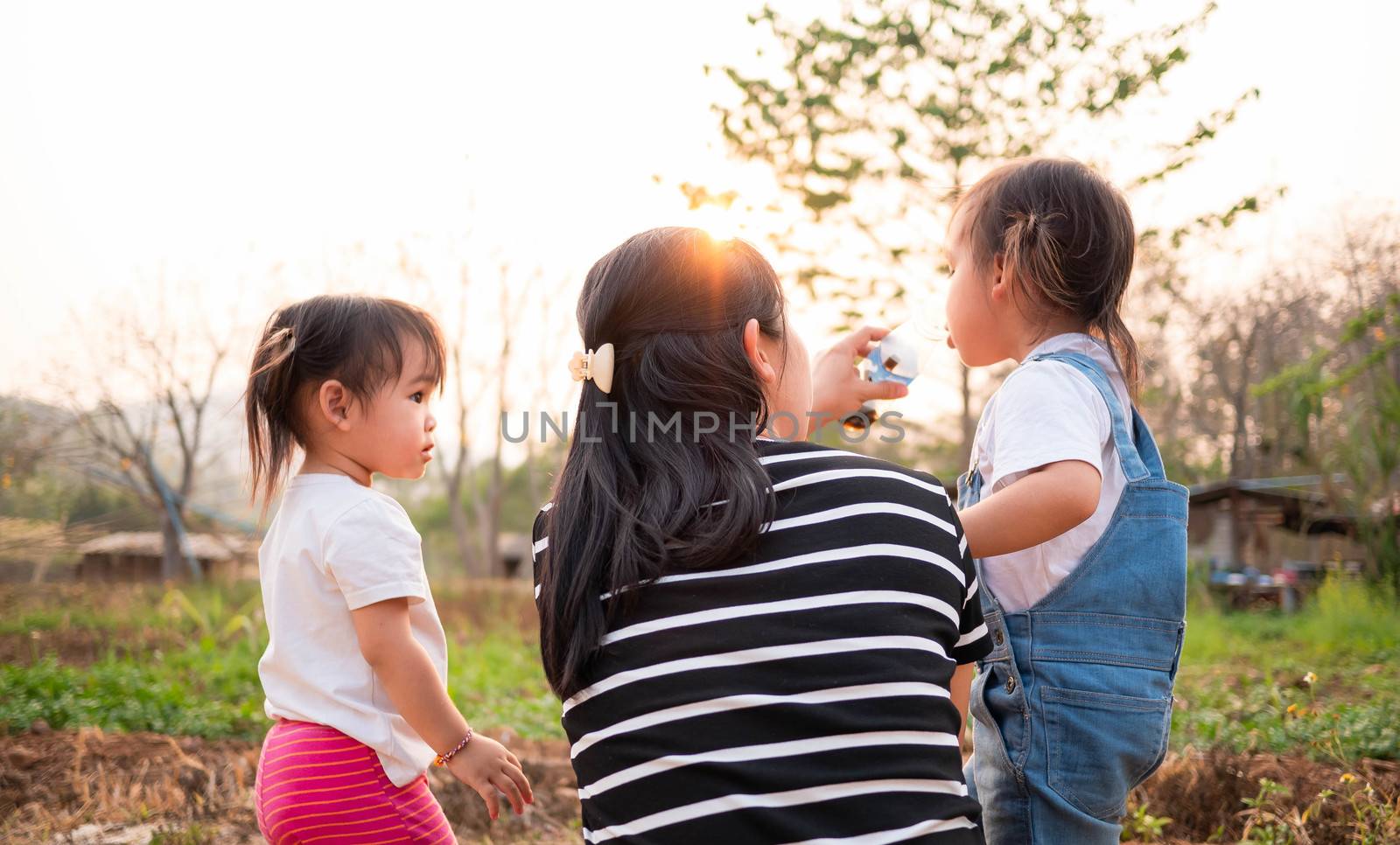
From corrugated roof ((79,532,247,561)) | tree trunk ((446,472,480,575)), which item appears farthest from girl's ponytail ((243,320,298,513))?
tree trunk ((446,472,480,575))

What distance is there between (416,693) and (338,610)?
0.67 feet

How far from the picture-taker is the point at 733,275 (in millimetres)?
1373

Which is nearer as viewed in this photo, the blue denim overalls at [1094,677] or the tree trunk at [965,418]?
the blue denim overalls at [1094,677]

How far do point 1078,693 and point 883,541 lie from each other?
57 cm

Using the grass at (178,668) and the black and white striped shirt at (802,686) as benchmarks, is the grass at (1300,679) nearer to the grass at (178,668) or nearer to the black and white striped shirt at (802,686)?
the black and white striped shirt at (802,686)

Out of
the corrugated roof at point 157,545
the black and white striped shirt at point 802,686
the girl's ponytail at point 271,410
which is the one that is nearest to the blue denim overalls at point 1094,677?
the black and white striped shirt at point 802,686

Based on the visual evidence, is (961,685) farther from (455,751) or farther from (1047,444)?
(455,751)

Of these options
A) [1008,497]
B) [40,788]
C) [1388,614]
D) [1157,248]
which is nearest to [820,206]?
[1157,248]

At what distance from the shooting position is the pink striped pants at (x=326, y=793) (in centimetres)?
171

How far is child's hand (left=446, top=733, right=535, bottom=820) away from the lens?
5.53 feet

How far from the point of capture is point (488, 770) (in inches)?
66.5

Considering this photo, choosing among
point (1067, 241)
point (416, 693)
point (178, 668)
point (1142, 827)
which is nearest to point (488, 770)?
point (416, 693)

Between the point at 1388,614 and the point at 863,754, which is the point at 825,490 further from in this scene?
the point at 1388,614

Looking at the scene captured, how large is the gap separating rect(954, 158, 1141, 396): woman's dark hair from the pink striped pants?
1.37 metres
